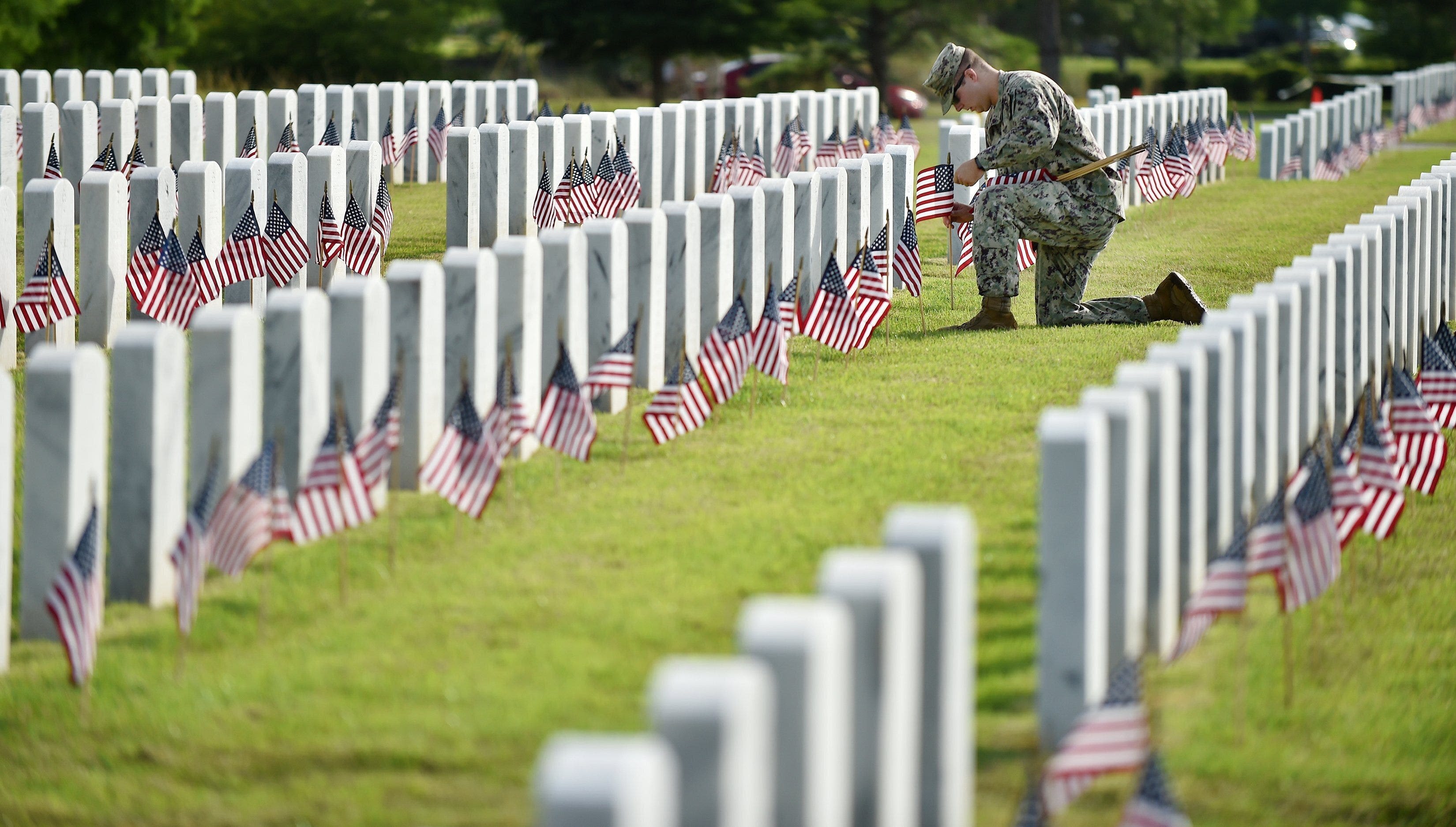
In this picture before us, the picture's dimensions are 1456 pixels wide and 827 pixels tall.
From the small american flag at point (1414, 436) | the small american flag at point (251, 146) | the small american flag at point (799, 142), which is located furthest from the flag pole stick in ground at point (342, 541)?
the small american flag at point (799, 142)

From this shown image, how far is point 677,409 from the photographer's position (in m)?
7.26

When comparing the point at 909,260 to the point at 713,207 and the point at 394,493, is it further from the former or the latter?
the point at 394,493

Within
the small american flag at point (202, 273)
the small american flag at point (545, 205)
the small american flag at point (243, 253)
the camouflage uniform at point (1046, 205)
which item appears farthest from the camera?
the small american flag at point (545, 205)

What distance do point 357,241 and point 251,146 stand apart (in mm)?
3757

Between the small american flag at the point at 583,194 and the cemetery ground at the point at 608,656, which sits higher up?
A: the small american flag at the point at 583,194

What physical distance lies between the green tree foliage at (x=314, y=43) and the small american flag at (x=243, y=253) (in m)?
24.2

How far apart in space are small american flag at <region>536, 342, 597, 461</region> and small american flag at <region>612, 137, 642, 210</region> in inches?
267

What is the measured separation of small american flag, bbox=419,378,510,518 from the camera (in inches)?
236

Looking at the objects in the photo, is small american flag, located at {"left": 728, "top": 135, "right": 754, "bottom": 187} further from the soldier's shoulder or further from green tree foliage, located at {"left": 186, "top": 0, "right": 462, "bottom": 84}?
green tree foliage, located at {"left": 186, "top": 0, "right": 462, "bottom": 84}

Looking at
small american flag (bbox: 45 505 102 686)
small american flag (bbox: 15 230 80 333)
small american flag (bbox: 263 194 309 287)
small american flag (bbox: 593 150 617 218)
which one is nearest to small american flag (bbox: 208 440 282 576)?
small american flag (bbox: 45 505 102 686)

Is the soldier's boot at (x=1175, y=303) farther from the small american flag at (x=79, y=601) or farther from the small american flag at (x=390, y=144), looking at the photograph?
the small american flag at (x=390, y=144)

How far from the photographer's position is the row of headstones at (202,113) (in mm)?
13484

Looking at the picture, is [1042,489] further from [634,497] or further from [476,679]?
[634,497]

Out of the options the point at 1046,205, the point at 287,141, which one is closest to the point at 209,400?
the point at 1046,205
